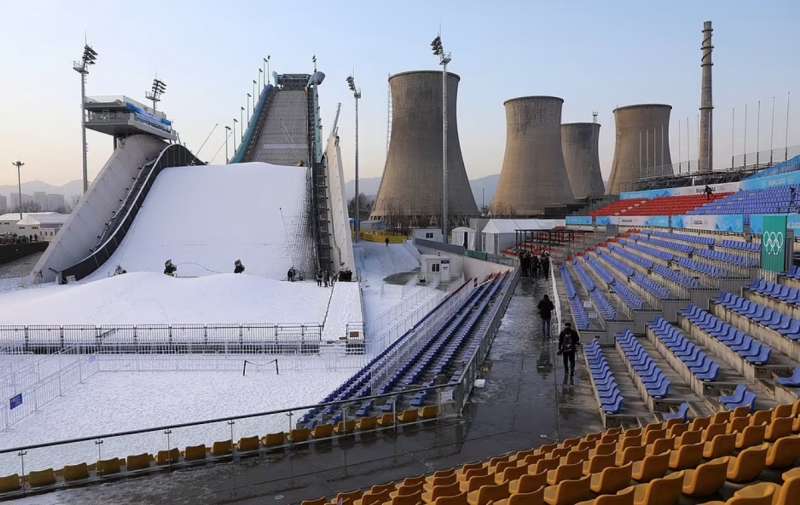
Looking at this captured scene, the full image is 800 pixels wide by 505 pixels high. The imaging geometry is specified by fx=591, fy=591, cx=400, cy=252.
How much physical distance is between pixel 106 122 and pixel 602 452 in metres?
36.1

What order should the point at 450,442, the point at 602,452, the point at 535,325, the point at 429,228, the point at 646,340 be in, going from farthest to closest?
the point at 429,228 → the point at 535,325 → the point at 646,340 → the point at 450,442 → the point at 602,452

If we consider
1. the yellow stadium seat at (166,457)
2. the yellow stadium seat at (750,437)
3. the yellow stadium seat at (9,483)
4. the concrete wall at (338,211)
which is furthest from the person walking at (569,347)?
the concrete wall at (338,211)

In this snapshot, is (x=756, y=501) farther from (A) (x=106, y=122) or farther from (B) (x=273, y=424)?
(A) (x=106, y=122)

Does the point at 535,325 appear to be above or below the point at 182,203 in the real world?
below

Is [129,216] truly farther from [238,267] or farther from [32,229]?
[32,229]

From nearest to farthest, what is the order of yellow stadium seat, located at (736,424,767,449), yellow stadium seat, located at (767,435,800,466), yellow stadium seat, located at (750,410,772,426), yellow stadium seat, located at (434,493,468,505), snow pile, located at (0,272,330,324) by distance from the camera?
yellow stadium seat, located at (767,435,800,466) → yellow stadium seat, located at (434,493,468,505) → yellow stadium seat, located at (736,424,767,449) → yellow stadium seat, located at (750,410,772,426) → snow pile, located at (0,272,330,324)

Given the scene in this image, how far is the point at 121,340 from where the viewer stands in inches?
695

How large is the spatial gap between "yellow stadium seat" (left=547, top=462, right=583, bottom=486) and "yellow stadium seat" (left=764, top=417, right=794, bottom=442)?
1.68 metres

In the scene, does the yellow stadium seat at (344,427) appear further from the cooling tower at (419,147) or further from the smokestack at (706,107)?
the smokestack at (706,107)

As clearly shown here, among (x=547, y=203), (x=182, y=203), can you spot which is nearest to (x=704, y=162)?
(x=547, y=203)

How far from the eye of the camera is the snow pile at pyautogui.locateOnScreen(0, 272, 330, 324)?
64.2 feet

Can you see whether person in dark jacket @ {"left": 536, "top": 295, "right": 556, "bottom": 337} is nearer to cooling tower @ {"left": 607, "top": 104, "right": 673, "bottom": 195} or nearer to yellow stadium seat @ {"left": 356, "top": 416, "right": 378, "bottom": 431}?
yellow stadium seat @ {"left": 356, "top": 416, "right": 378, "bottom": 431}

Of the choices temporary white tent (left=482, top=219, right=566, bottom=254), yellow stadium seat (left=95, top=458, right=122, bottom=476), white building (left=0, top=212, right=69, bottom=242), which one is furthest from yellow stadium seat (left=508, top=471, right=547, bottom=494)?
white building (left=0, top=212, right=69, bottom=242)

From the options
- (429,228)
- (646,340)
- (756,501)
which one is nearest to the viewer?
(756,501)
